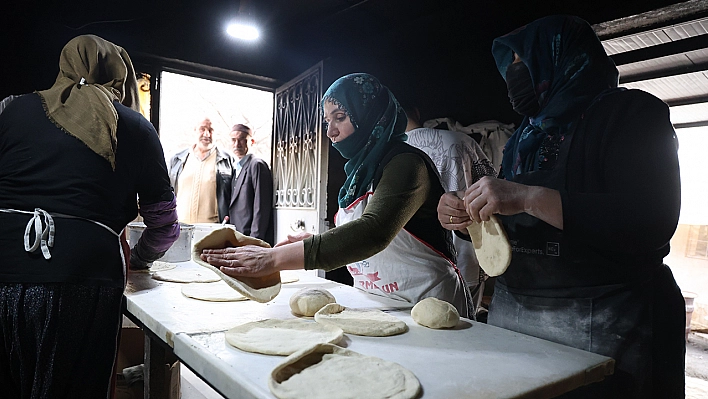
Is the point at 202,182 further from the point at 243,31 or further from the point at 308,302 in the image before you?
the point at 308,302

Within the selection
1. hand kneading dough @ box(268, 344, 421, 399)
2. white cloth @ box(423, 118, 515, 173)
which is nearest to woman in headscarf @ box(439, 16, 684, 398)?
hand kneading dough @ box(268, 344, 421, 399)

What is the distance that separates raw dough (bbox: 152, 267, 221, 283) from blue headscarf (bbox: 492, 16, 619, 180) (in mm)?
1496

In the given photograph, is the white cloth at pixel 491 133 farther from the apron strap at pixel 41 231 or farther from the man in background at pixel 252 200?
the apron strap at pixel 41 231

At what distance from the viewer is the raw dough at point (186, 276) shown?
205 cm

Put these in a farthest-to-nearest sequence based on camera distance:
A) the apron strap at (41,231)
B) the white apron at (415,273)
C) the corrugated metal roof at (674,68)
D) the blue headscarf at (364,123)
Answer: the corrugated metal roof at (674,68) → the blue headscarf at (364,123) → the white apron at (415,273) → the apron strap at (41,231)

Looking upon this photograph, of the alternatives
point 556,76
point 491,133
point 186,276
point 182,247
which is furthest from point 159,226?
point 491,133

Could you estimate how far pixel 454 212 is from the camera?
53.9 inches

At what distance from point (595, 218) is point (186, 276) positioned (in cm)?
182

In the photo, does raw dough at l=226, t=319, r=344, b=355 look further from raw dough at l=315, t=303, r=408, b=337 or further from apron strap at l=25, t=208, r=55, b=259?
apron strap at l=25, t=208, r=55, b=259

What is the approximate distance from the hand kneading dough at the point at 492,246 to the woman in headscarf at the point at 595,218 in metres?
0.08

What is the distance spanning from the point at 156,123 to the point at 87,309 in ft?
9.35

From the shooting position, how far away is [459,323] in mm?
1355

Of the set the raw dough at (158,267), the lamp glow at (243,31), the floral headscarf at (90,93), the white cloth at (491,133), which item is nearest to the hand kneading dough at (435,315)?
the floral headscarf at (90,93)

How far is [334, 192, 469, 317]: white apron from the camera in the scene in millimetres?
1710
